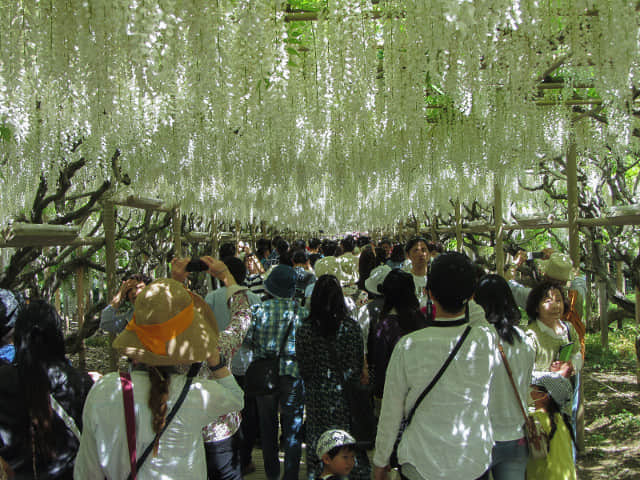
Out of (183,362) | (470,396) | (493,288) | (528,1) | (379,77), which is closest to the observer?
(183,362)

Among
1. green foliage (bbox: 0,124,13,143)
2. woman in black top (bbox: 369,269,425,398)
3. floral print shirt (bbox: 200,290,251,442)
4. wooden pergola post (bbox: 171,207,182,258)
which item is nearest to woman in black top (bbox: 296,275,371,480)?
woman in black top (bbox: 369,269,425,398)

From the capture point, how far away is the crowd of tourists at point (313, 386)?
5.94 feet

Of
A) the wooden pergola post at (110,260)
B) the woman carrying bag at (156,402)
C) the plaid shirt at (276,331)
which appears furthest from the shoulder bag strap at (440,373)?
the wooden pergola post at (110,260)

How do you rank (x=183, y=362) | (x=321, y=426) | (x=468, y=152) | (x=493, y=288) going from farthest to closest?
(x=468, y=152) < (x=321, y=426) < (x=493, y=288) < (x=183, y=362)

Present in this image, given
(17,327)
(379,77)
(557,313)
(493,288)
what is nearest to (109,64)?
(17,327)

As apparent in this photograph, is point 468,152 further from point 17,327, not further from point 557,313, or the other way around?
point 17,327

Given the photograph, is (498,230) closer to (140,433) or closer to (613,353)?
(613,353)

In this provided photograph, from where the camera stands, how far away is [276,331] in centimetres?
347

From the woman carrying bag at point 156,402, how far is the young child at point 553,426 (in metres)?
1.59

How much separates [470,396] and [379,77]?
3434 millimetres

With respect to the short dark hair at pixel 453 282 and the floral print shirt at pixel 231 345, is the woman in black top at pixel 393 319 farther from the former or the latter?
the short dark hair at pixel 453 282

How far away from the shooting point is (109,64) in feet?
8.89

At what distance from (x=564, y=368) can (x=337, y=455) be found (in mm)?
1435

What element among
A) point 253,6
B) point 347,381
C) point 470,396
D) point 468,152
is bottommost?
point 347,381
